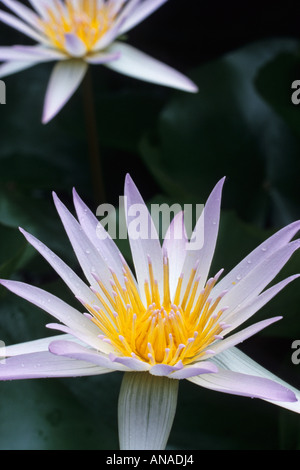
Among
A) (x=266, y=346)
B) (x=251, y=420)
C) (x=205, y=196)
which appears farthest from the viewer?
(x=205, y=196)

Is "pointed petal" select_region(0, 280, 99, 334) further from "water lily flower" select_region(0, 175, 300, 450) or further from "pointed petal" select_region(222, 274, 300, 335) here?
"pointed petal" select_region(222, 274, 300, 335)

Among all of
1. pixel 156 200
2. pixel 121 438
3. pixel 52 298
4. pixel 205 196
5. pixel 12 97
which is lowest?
pixel 121 438

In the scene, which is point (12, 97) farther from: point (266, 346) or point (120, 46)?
point (266, 346)

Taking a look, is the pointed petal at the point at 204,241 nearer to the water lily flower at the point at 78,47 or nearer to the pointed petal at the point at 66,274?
the pointed petal at the point at 66,274

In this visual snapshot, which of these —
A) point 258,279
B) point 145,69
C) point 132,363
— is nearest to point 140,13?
point 145,69

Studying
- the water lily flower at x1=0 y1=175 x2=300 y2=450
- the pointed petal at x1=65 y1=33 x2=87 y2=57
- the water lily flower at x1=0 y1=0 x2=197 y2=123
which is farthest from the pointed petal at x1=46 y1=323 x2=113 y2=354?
the pointed petal at x1=65 y1=33 x2=87 y2=57

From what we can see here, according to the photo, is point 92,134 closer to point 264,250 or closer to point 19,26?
point 19,26

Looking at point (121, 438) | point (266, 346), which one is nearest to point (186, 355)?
point (121, 438)
